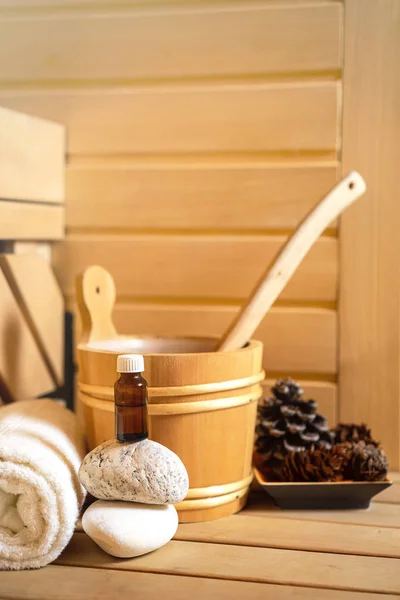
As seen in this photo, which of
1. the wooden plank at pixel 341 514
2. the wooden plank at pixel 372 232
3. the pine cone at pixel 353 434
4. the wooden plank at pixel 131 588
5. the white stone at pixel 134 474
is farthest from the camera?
the wooden plank at pixel 372 232

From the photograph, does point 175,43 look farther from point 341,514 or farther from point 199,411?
point 341,514

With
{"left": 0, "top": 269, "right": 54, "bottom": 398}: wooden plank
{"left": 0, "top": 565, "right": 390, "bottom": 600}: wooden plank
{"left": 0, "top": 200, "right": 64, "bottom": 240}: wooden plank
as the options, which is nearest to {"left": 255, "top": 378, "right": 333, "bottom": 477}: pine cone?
{"left": 0, "top": 565, "right": 390, "bottom": 600}: wooden plank

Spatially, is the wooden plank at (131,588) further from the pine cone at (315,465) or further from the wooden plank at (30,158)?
the wooden plank at (30,158)

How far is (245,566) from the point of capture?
3.27ft

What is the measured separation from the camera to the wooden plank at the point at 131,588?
0.91 meters

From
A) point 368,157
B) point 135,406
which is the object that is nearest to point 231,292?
point 368,157

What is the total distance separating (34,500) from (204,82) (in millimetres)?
930

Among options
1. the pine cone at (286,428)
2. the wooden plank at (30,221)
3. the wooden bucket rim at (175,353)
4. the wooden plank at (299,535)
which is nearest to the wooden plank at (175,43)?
the wooden plank at (30,221)

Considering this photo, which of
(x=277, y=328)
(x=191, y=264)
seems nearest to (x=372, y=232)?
(x=277, y=328)

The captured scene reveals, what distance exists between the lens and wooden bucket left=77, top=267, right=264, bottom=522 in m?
1.11

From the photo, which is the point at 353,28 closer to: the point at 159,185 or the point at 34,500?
the point at 159,185

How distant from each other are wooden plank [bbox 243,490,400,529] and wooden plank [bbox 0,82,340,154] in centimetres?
72

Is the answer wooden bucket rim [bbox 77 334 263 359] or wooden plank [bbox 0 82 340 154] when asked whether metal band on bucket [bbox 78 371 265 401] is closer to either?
wooden bucket rim [bbox 77 334 263 359]

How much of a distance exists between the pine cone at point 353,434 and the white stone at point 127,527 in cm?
42
